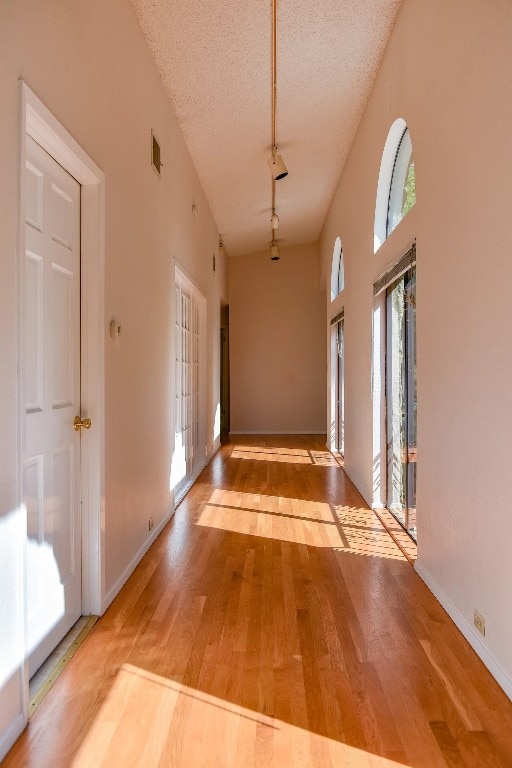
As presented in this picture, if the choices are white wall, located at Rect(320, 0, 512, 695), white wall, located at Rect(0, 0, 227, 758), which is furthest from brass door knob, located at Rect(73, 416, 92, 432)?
white wall, located at Rect(320, 0, 512, 695)

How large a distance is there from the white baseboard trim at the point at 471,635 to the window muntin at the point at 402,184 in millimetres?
2354

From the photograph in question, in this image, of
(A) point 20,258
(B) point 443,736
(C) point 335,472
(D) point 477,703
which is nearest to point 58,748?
(B) point 443,736

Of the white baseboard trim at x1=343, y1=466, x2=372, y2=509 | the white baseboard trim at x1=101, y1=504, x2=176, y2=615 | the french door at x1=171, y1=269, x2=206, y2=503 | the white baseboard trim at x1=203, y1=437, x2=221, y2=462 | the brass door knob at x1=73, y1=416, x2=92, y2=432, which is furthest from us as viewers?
the white baseboard trim at x1=203, y1=437, x2=221, y2=462

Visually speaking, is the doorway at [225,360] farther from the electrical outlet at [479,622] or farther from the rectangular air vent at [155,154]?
the electrical outlet at [479,622]

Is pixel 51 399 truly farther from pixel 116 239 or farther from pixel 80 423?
pixel 116 239

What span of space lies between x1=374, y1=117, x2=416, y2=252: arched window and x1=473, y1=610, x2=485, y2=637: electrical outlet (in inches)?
100

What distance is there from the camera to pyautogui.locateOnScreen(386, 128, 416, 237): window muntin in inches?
153

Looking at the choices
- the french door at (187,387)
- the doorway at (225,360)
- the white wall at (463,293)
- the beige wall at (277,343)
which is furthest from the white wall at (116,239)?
the doorway at (225,360)

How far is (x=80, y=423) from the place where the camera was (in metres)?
2.61

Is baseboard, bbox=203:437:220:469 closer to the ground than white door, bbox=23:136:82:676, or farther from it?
closer to the ground

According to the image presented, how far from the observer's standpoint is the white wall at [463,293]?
2.07 m

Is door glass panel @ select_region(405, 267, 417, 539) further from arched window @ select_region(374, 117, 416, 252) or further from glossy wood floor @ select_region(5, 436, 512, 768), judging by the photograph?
arched window @ select_region(374, 117, 416, 252)

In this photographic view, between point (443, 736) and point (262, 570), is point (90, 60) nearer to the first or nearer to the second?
point (262, 570)

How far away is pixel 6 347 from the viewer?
5.71ft
